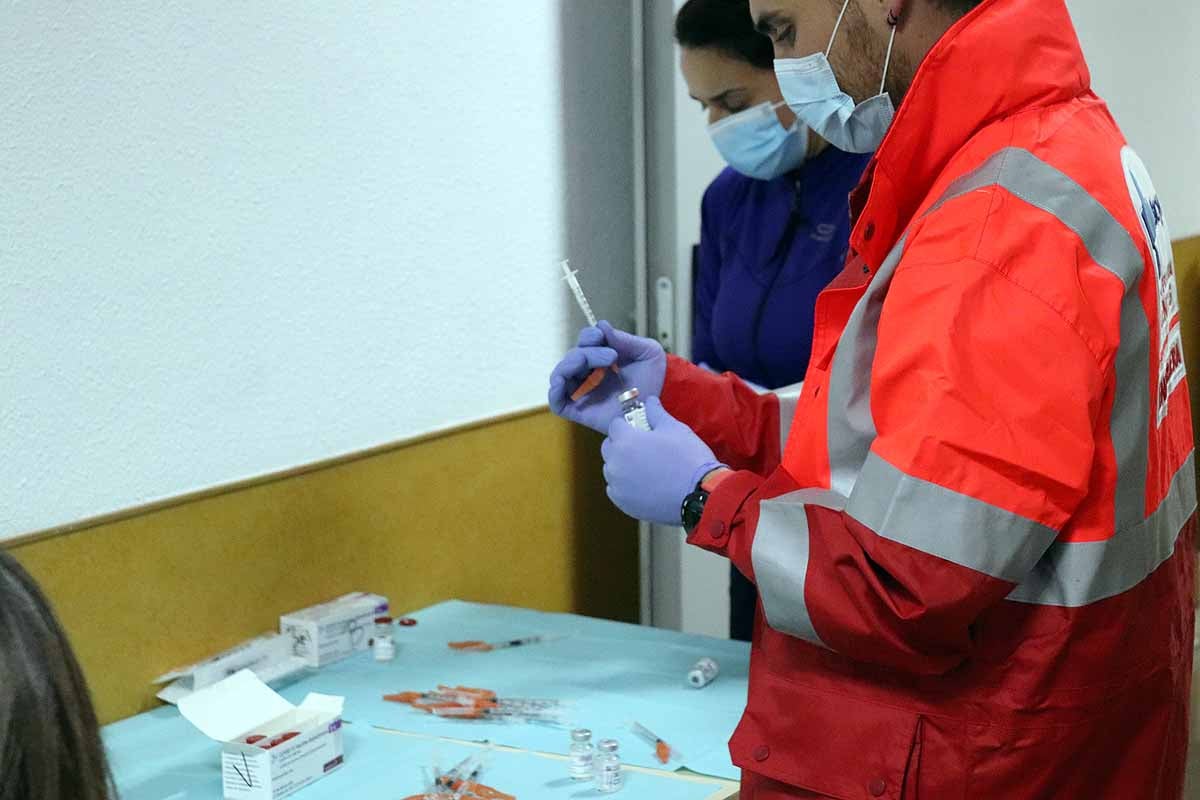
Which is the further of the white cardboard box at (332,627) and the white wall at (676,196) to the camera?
the white wall at (676,196)

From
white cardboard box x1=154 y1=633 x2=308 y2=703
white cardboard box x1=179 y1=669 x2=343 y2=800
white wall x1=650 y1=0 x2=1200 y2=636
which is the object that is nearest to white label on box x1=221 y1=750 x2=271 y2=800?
white cardboard box x1=179 y1=669 x2=343 y2=800

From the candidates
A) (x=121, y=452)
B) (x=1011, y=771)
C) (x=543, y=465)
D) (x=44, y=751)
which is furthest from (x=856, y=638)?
(x=543, y=465)

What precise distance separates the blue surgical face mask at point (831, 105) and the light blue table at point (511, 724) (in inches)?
27.7

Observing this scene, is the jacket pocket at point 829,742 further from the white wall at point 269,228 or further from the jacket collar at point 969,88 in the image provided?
the white wall at point 269,228

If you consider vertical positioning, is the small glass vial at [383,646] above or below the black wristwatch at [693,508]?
below

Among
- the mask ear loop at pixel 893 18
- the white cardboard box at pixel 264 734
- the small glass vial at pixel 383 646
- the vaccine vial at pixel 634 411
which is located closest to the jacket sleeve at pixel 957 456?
the mask ear loop at pixel 893 18

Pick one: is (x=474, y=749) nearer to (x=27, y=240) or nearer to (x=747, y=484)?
(x=747, y=484)

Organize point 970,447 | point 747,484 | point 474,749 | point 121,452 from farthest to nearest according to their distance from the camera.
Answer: point 121,452
point 474,749
point 747,484
point 970,447

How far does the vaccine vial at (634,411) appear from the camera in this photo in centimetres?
143

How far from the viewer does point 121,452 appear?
5.48 feet

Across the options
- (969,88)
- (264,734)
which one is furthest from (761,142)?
(264,734)

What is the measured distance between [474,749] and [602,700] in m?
0.23

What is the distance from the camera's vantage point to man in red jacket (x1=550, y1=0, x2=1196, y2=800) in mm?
971

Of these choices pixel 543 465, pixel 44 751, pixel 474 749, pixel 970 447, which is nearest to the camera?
pixel 44 751
